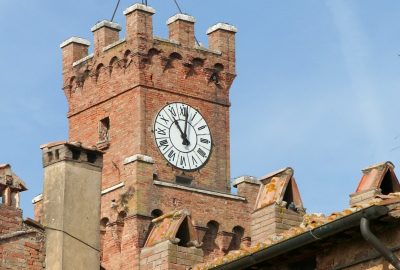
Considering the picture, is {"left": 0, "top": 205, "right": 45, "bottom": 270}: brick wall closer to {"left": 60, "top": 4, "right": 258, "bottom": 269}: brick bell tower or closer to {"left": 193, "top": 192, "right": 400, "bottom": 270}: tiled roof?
{"left": 193, "top": 192, "right": 400, "bottom": 270}: tiled roof

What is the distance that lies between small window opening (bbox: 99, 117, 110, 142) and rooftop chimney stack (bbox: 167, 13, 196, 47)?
12.2ft

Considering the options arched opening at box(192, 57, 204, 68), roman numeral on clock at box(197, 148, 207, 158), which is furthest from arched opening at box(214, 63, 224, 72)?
roman numeral on clock at box(197, 148, 207, 158)

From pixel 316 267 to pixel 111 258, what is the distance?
134 feet

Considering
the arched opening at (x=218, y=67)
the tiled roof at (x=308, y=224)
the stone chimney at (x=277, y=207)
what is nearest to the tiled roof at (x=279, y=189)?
the stone chimney at (x=277, y=207)

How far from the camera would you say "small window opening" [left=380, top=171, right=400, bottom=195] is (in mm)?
31016

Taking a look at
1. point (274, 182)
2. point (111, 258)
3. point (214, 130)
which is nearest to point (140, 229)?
point (111, 258)

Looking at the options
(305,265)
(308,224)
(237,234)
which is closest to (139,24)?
(237,234)

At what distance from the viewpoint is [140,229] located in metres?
70.3

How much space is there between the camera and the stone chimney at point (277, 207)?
33562 millimetres

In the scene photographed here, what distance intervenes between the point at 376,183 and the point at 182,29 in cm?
4459

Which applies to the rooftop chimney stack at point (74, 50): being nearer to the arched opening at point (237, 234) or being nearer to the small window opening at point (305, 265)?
the arched opening at point (237, 234)

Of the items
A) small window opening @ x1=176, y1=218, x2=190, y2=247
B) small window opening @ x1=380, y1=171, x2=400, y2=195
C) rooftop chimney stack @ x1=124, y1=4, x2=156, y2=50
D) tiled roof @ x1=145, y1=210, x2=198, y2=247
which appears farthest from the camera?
rooftop chimney stack @ x1=124, y1=4, x2=156, y2=50

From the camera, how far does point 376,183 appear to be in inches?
1205

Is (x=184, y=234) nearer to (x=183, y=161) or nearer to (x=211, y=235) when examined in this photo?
(x=183, y=161)
